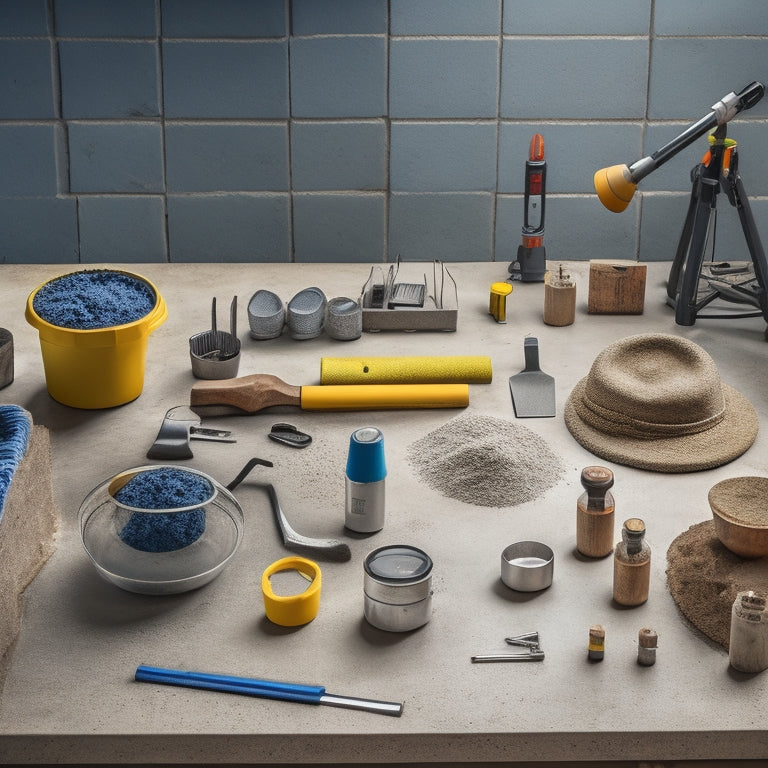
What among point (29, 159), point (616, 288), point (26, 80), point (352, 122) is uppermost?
point (26, 80)

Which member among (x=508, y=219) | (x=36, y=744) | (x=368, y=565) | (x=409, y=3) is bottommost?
(x=36, y=744)

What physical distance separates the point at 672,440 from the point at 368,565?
1.04 meters

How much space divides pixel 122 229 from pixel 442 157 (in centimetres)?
130

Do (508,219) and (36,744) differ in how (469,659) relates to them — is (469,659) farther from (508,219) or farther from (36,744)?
(508,219)

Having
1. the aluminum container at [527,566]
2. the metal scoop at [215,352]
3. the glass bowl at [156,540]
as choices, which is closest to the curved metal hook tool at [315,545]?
the glass bowl at [156,540]

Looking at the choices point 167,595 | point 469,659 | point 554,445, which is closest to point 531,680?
point 469,659

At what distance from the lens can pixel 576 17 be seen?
4.06 m

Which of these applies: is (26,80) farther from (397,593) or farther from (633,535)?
(633,535)

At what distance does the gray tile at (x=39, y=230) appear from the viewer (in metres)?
4.30

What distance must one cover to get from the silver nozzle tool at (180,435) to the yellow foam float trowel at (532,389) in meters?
0.80

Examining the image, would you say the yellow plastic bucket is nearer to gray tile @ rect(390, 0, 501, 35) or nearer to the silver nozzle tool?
the silver nozzle tool

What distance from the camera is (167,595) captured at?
217cm

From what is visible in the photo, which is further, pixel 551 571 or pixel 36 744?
pixel 551 571

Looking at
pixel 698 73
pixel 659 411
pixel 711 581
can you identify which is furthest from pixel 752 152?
pixel 711 581
